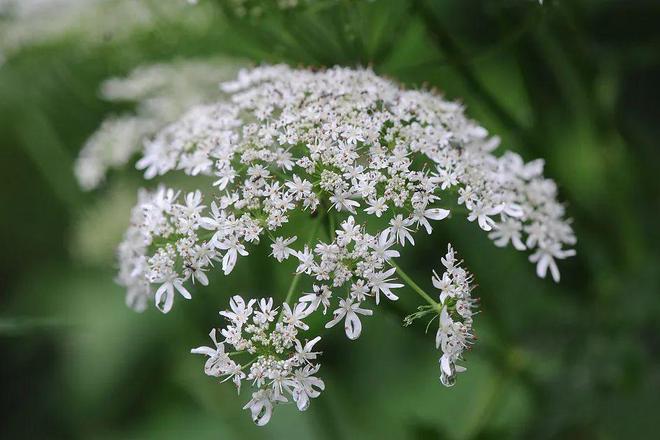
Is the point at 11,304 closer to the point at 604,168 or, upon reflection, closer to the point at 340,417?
the point at 340,417

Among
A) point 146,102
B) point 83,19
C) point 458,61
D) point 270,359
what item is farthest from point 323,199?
point 83,19

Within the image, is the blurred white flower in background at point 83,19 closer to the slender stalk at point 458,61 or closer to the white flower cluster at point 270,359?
the slender stalk at point 458,61

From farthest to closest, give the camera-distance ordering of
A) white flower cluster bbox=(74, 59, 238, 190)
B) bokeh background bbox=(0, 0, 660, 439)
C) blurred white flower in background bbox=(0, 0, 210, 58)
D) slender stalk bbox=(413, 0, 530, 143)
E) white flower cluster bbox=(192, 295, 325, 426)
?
blurred white flower in background bbox=(0, 0, 210, 58)
white flower cluster bbox=(74, 59, 238, 190)
bokeh background bbox=(0, 0, 660, 439)
slender stalk bbox=(413, 0, 530, 143)
white flower cluster bbox=(192, 295, 325, 426)

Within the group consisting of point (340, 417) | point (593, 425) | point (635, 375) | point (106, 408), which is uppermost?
point (635, 375)

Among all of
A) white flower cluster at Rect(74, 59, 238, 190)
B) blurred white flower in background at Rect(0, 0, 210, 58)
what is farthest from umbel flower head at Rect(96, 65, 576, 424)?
blurred white flower in background at Rect(0, 0, 210, 58)

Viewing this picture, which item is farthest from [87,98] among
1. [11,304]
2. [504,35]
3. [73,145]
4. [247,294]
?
[504,35]

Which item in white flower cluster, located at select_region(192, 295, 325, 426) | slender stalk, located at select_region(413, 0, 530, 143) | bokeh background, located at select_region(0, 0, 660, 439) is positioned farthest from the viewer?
bokeh background, located at select_region(0, 0, 660, 439)

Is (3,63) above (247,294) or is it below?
above

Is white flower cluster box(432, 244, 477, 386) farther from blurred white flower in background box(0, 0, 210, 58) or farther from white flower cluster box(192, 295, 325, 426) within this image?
blurred white flower in background box(0, 0, 210, 58)
